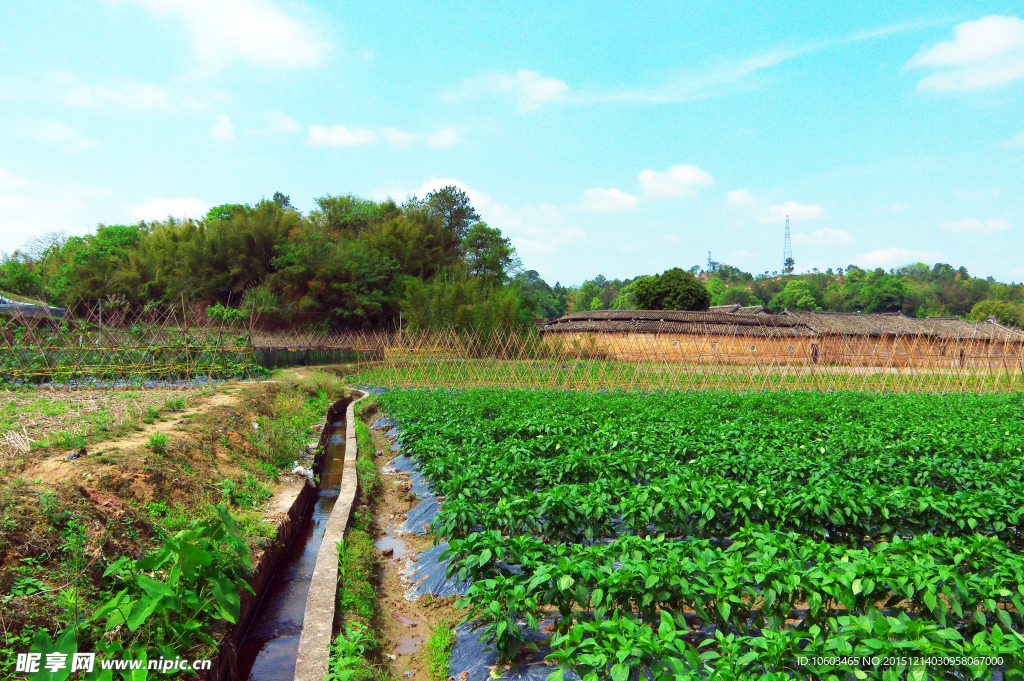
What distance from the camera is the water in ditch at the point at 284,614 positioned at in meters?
3.61

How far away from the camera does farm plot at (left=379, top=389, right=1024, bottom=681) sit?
2.36 meters

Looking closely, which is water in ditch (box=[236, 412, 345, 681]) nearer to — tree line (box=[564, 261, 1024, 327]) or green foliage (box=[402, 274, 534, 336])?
green foliage (box=[402, 274, 534, 336])

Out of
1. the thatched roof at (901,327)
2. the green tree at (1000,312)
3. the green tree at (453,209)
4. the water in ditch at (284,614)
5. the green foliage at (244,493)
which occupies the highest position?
the green tree at (453,209)

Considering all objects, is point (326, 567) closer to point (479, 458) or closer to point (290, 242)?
point (479, 458)

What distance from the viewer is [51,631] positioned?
2.83 m

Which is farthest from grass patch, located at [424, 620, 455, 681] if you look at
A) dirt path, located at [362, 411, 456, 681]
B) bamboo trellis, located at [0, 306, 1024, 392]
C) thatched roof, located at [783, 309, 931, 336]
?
thatched roof, located at [783, 309, 931, 336]

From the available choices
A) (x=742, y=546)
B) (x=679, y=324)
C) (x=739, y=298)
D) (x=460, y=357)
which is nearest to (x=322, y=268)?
(x=460, y=357)

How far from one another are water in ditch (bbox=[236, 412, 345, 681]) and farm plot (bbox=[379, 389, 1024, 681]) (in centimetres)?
120

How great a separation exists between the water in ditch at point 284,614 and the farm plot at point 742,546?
1.20 m

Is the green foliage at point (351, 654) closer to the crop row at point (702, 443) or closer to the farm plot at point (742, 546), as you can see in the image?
the farm plot at point (742, 546)

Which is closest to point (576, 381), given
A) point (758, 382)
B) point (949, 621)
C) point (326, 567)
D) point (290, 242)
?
point (758, 382)

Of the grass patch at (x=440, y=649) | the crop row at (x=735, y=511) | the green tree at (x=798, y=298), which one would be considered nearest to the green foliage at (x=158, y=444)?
the crop row at (x=735, y=511)

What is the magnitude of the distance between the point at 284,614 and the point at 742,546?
3.18 m

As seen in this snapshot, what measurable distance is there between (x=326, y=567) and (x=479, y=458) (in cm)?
154
